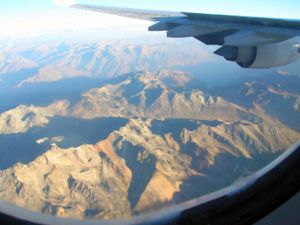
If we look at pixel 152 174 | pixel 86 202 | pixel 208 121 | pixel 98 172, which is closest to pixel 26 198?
pixel 86 202

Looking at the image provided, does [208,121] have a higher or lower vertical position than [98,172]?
higher

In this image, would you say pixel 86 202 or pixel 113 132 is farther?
pixel 113 132

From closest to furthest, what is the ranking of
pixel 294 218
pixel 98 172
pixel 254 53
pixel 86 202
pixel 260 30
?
pixel 294 218 → pixel 260 30 → pixel 254 53 → pixel 86 202 → pixel 98 172

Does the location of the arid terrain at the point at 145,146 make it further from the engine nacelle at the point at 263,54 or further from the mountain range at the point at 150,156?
the engine nacelle at the point at 263,54

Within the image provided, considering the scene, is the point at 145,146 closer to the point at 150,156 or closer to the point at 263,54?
the point at 150,156

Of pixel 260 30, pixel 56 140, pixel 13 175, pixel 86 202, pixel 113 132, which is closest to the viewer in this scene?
pixel 260 30

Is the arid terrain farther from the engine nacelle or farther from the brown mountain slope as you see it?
the engine nacelle

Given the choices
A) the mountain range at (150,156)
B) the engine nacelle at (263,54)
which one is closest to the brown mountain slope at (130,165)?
the mountain range at (150,156)

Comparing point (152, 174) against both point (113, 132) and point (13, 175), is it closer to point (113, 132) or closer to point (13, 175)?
point (113, 132)
